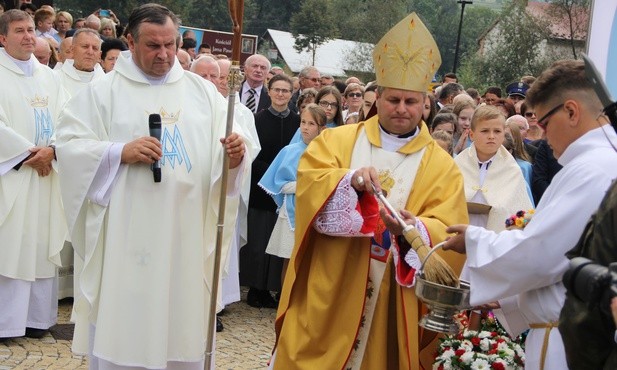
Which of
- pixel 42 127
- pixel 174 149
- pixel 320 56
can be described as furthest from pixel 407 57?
pixel 320 56

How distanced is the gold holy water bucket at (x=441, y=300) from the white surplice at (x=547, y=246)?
16 centimetres

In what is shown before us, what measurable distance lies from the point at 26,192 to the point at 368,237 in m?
4.02

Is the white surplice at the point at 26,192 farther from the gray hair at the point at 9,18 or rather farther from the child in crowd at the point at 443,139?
the child in crowd at the point at 443,139

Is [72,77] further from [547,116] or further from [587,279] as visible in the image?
[587,279]

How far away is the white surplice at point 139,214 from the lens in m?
5.89

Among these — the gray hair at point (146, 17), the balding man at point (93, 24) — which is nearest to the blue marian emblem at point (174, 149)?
the gray hair at point (146, 17)

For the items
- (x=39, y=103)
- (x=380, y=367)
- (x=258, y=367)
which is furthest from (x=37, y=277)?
(x=380, y=367)

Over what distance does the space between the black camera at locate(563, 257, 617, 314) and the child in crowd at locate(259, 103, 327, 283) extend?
6511 mm

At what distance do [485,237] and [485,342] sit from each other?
1294 mm

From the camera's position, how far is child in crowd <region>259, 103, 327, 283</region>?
30.9 feet

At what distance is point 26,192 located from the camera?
8320 millimetres

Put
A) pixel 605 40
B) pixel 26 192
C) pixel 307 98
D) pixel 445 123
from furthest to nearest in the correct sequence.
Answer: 1. pixel 307 98
2. pixel 445 123
3. pixel 26 192
4. pixel 605 40

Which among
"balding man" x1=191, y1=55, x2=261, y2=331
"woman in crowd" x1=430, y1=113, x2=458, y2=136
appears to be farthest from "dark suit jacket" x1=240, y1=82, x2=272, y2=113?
"woman in crowd" x1=430, y1=113, x2=458, y2=136

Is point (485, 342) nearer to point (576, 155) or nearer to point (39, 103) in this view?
point (576, 155)
